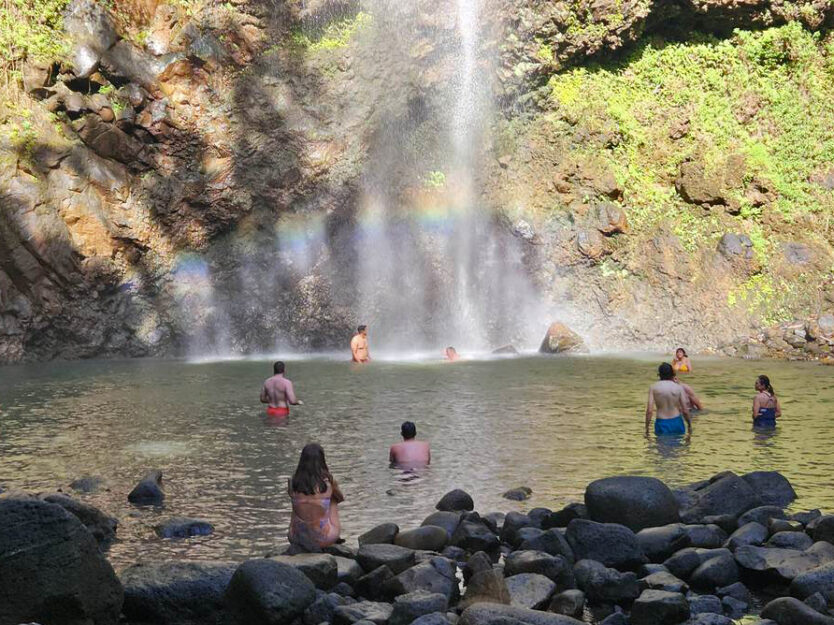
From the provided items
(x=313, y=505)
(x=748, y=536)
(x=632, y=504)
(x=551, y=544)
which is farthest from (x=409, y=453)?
(x=748, y=536)

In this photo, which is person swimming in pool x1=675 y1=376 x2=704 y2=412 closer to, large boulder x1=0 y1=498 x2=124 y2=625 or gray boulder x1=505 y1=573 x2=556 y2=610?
gray boulder x1=505 y1=573 x2=556 y2=610

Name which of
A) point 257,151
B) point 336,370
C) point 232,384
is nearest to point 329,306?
point 257,151

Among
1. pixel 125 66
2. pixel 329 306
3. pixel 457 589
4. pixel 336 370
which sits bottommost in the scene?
pixel 457 589

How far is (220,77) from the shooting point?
1410 inches

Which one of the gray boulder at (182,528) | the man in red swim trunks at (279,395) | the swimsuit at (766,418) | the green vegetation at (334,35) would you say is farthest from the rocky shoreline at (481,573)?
the green vegetation at (334,35)

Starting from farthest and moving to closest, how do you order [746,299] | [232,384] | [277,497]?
[746,299] → [232,384] → [277,497]

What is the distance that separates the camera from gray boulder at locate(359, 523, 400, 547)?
9.67 metres

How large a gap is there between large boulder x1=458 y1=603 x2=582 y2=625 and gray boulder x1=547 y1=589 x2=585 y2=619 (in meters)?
0.48

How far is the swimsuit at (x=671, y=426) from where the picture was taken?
617 inches

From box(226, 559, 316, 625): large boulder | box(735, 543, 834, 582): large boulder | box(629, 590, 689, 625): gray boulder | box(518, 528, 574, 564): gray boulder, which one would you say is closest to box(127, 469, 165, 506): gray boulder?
box(226, 559, 316, 625): large boulder

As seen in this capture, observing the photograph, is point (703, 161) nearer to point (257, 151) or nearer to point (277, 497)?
point (257, 151)

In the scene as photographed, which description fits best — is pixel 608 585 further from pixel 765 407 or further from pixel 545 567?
pixel 765 407

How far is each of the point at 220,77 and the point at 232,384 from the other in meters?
16.9

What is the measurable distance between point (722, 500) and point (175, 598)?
20.9 feet
